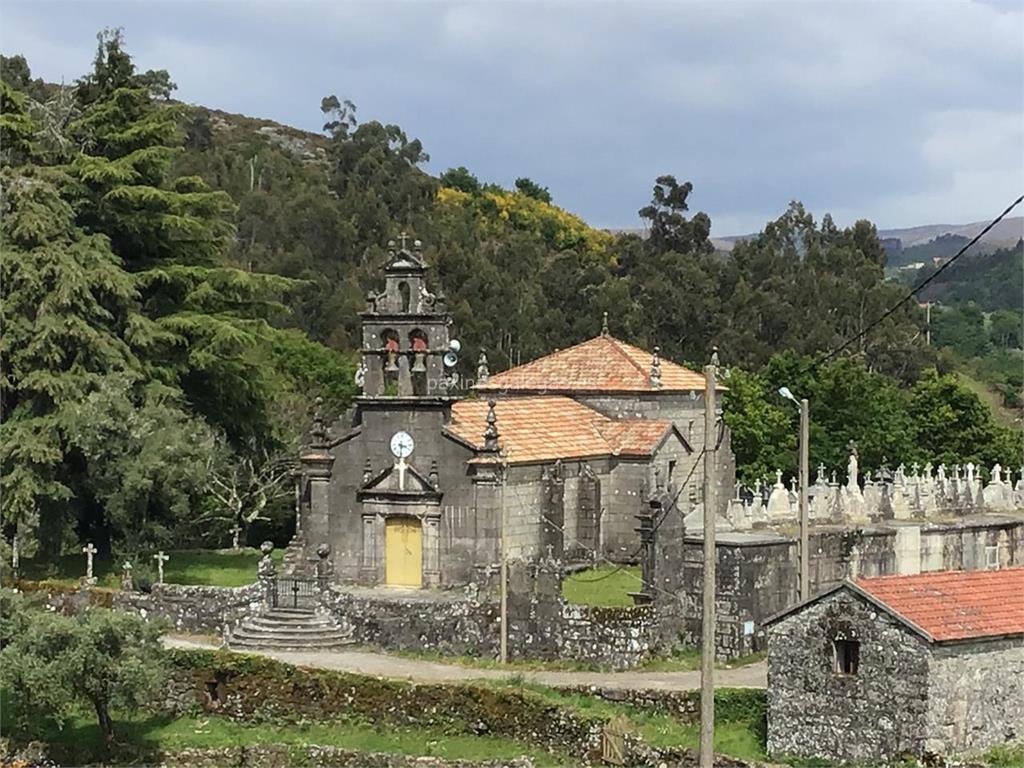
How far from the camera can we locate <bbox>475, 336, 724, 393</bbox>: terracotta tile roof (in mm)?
40469

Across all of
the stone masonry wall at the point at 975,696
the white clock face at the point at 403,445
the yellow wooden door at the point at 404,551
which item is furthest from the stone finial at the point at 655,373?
the stone masonry wall at the point at 975,696

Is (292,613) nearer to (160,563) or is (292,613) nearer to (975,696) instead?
(160,563)

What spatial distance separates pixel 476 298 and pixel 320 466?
42315mm

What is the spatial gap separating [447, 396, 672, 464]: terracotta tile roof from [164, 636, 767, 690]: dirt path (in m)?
6.22

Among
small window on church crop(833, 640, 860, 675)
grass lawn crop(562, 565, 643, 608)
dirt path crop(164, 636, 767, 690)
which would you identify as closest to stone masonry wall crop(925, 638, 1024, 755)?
small window on church crop(833, 640, 860, 675)

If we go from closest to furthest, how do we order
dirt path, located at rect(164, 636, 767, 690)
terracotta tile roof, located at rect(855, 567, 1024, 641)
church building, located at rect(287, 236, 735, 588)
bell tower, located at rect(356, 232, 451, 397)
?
terracotta tile roof, located at rect(855, 567, 1024, 641)
dirt path, located at rect(164, 636, 767, 690)
church building, located at rect(287, 236, 735, 588)
bell tower, located at rect(356, 232, 451, 397)

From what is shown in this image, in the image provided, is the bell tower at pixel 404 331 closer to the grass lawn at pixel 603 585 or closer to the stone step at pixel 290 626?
the grass lawn at pixel 603 585

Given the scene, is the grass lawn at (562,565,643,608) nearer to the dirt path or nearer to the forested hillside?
the dirt path

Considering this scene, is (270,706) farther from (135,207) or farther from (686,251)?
(686,251)

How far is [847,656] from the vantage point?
23.8 m

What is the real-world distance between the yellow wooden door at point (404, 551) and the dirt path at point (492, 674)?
4.51m

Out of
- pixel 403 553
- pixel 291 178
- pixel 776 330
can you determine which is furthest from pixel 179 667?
pixel 291 178

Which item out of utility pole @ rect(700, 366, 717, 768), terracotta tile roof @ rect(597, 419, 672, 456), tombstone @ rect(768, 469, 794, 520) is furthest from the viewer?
terracotta tile roof @ rect(597, 419, 672, 456)

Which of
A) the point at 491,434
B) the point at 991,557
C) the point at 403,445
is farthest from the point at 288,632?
the point at 991,557
